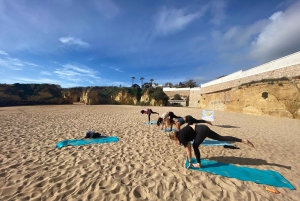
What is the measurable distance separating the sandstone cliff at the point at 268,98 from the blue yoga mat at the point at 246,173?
50.0 ft

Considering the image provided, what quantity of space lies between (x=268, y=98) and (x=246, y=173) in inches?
669

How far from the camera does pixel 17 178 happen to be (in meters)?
2.90

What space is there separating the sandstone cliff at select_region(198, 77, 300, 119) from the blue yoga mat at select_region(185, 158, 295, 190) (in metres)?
15.2

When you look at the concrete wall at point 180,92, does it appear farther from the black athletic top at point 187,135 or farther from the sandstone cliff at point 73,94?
the black athletic top at point 187,135

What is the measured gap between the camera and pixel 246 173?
334cm

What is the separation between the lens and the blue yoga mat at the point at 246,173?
3.00m

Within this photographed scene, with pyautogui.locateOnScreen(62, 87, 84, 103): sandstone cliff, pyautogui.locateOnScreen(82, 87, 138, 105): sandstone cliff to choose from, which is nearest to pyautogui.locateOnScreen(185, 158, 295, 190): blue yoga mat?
pyautogui.locateOnScreen(82, 87, 138, 105): sandstone cliff

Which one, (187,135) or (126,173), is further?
(187,135)

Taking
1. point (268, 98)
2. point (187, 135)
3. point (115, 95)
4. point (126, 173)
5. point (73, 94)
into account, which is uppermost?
point (115, 95)

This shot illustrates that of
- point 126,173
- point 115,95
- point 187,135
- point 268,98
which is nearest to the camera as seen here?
point 126,173

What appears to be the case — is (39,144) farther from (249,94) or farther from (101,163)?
(249,94)

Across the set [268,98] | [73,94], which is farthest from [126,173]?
[73,94]

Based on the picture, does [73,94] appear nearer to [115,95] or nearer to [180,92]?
[115,95]

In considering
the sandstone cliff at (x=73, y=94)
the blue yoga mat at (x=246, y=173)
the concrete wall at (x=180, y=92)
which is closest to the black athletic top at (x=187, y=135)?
the blue yoga mat at (x=246, y=173)
